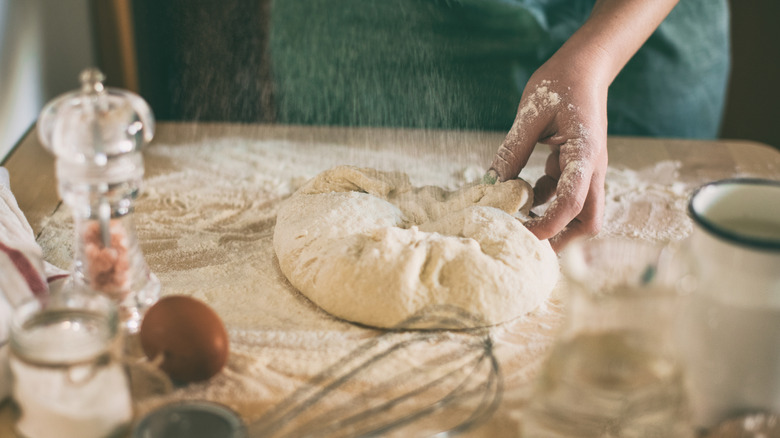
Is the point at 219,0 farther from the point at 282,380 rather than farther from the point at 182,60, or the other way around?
the point at 282,380

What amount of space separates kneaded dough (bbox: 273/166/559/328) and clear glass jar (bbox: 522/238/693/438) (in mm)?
285

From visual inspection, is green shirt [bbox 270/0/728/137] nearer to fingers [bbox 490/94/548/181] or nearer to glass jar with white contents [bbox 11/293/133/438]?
fingers [bbox 490/94/548/181]

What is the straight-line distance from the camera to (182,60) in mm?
2418

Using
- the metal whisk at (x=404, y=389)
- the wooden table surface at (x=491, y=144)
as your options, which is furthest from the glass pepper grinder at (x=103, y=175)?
the wooden table surface at (x=491, y=144)

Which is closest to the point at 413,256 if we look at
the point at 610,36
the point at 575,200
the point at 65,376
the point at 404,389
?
the point at 404,389

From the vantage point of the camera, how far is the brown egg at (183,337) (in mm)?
835

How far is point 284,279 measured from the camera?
116 cm

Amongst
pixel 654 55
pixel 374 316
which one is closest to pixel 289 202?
pixel 374 316

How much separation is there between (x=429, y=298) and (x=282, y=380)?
9.2 inches

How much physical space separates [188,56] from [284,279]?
148cm

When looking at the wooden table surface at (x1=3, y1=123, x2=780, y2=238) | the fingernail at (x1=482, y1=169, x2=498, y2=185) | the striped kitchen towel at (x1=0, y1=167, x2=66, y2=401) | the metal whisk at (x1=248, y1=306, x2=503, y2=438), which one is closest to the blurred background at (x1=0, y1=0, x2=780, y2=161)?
the wooden table surface at (x1=3, y1=123, x2=780, y2=238)

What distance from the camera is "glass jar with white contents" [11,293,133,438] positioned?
2.33 feet

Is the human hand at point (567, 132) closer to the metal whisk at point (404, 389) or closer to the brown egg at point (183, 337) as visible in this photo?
the metal whisk at point (404, 389)

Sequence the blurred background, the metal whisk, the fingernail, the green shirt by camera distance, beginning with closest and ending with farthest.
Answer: the metal whisk, the fingernail, the green shirt, the blurred background
